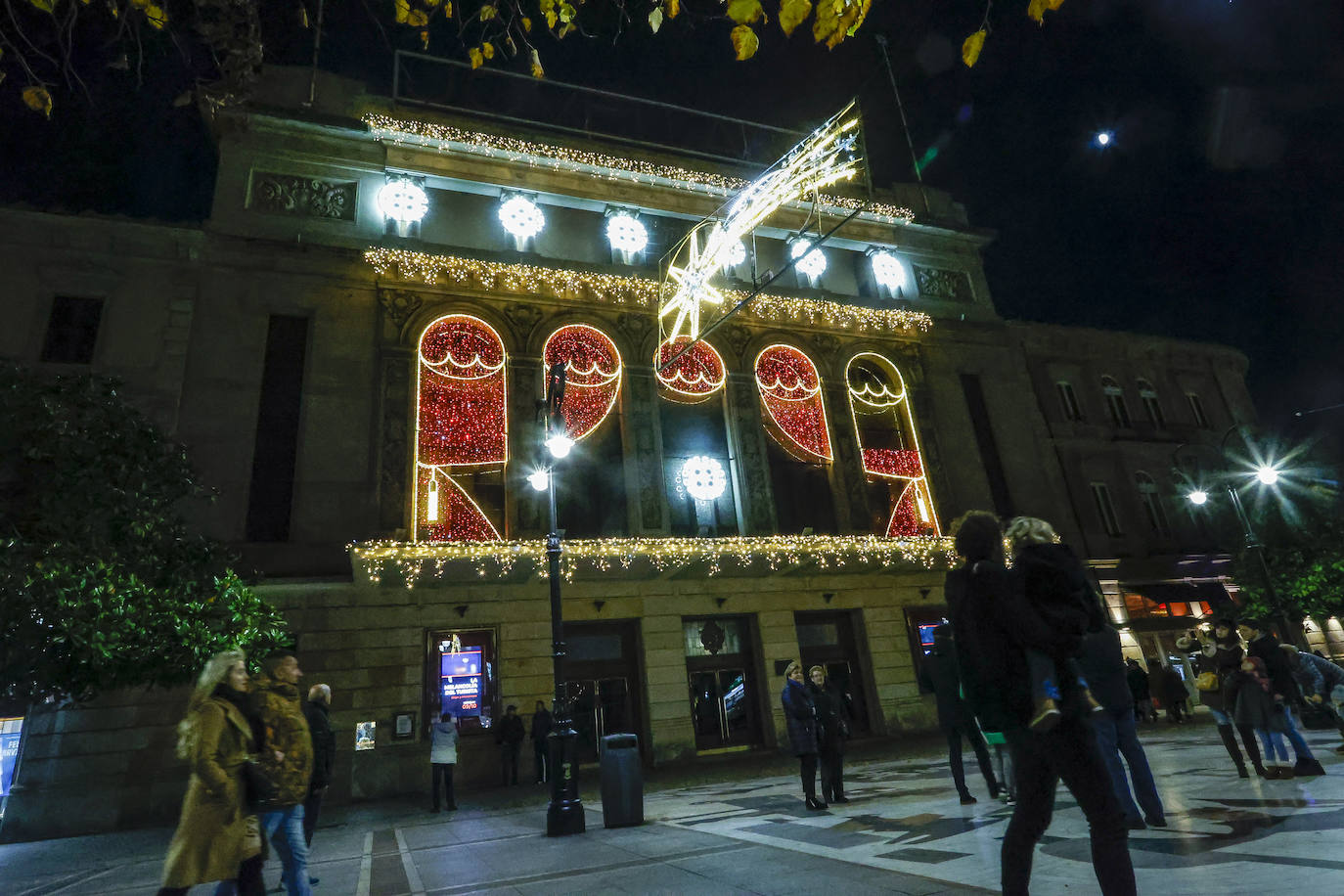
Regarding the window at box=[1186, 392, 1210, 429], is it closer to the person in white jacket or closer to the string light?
the string light

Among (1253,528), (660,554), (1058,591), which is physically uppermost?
(1253,528)

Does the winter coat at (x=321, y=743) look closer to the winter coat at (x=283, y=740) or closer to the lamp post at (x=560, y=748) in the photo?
the lamp post at (x=560, y=748)

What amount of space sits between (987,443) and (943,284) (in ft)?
20.7

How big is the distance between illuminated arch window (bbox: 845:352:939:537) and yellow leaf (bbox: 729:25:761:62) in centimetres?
1736

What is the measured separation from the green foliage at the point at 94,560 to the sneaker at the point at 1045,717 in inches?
453

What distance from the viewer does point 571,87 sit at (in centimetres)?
2248

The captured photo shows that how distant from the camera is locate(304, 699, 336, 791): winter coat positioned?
797 centimetres

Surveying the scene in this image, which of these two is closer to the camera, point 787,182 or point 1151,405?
point 787,182

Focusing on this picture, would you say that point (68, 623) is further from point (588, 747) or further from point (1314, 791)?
point (1314, 791)

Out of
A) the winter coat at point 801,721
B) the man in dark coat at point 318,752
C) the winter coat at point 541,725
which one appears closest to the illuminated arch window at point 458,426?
the winter coat at point 541,725

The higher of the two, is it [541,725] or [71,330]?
[71,330]

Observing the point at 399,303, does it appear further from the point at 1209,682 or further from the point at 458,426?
the point at 1209,682

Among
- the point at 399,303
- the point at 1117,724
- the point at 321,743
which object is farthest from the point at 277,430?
the point at 1117,724

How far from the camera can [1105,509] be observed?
25.2 meters
